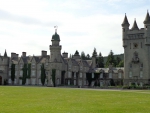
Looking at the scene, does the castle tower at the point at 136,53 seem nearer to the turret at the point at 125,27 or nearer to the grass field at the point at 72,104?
the turret at the point at 125,27

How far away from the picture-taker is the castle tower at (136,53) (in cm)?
7219

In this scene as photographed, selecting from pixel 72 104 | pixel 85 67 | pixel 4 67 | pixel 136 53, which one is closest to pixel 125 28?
pixel 136 53

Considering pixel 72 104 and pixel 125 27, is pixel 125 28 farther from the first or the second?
pixel 72 104

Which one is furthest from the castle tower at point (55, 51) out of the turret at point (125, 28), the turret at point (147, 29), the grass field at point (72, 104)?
the grass field at point (72, 104)

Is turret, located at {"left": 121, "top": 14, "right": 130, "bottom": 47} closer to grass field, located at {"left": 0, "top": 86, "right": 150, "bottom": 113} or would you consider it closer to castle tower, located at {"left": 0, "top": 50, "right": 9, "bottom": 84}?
castle tower, located at {"left": 0, "top": 50, "right": 9, "bottom": 84}

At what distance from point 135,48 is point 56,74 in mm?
22175

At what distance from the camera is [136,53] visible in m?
74.4

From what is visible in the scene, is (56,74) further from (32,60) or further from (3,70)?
(3,70)

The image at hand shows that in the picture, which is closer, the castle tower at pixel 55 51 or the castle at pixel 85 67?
the castle at pixel 85 67

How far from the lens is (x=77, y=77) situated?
3462 inches

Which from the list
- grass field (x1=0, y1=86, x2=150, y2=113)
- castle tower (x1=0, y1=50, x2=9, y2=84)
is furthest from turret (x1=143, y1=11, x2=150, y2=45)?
grass field (x1=0, y1=86, x2=150, y2=113)

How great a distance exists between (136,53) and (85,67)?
20762 mm

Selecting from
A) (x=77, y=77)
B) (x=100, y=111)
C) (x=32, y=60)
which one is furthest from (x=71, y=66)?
(x=100, y=111)

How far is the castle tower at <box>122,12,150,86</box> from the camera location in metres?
72.2
